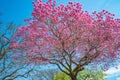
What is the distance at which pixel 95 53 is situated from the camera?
15.2 meters

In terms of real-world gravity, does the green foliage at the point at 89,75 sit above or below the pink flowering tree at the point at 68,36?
above

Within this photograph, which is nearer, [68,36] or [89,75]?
[68,36]

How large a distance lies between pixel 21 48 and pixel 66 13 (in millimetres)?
3620

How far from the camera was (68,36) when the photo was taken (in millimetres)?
14445

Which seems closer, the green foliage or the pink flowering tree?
the pink flowering tree

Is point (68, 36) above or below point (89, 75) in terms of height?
below

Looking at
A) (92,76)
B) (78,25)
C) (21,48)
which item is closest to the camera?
(78,25)

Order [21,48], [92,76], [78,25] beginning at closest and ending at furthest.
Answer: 1. [78,25]
2. [21,48]
3. [92,76]

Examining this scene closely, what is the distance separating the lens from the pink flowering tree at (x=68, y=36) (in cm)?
1445

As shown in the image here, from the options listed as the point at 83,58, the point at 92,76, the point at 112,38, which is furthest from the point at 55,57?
the point at 92,76

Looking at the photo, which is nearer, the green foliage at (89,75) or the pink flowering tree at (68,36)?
the pink flowering tree at (68,36)

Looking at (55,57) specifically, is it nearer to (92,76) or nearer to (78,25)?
(78,25)

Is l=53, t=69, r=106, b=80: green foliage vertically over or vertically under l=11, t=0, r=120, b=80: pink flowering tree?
over

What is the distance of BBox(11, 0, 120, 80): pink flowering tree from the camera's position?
47.4ft
